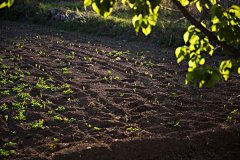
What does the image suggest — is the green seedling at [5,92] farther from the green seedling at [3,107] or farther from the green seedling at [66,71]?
the green seedling at [66,71]

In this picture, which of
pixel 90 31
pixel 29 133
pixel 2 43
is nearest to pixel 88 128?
pixel 29 133

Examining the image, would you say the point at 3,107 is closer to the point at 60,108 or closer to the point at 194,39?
the point at 60,108

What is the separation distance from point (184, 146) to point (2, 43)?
932cm

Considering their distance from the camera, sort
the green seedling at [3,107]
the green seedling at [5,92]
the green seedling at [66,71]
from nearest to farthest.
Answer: the green seedling at [3,107]
the green seedling at [5,92]
the green seedling at [66,71]

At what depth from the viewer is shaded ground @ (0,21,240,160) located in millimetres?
4605

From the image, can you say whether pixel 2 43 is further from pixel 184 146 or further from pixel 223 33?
pixel 223 33

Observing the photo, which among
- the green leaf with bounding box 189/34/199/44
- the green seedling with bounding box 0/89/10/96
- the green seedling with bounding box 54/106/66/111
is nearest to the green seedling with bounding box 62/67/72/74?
the green seedling with bounding box 0/89/10/96

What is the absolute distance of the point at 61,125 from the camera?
5453 mm

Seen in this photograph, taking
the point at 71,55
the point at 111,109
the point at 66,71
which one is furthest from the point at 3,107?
the point at 71,55

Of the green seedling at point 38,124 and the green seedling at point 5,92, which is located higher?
the green seedling at point 5,92

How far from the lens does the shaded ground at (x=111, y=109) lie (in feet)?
15.1

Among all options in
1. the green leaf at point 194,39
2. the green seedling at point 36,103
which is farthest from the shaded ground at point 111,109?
the green leaf at point 194,39

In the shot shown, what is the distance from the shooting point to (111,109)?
20.0 feet

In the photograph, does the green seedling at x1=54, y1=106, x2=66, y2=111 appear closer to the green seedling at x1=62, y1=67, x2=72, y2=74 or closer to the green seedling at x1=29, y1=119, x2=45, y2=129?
the green seedling at x1=29, y1=119, x2=45, y2=129
